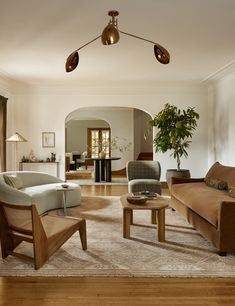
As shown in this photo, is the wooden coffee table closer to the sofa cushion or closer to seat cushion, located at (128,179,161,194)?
the sofa cushion

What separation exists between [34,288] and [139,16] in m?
3.45

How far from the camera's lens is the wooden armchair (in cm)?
299

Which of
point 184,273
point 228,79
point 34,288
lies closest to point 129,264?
point 184,273

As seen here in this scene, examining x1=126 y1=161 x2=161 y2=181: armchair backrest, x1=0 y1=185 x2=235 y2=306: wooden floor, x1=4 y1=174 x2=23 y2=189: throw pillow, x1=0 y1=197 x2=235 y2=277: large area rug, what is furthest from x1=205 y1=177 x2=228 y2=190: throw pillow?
x1=4 y1=174 x2=23 y2=189: throw pillow

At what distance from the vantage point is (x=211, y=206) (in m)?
3.73

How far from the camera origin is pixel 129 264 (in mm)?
3205

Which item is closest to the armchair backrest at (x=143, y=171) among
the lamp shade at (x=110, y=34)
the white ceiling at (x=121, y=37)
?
the white ceiling at (x=121, y=37)

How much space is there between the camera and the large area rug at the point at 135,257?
301 cm

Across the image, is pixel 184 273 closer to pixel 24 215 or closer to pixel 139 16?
pixel 24 215

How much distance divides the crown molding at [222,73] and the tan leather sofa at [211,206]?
2421mm

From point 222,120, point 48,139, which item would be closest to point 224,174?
point 222,120

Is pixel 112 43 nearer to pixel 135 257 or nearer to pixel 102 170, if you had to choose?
pixel 135 257

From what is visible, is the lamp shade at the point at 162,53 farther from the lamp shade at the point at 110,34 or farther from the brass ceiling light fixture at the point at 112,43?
the lamp shade at the point at 110,34

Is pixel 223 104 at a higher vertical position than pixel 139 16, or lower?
lower
